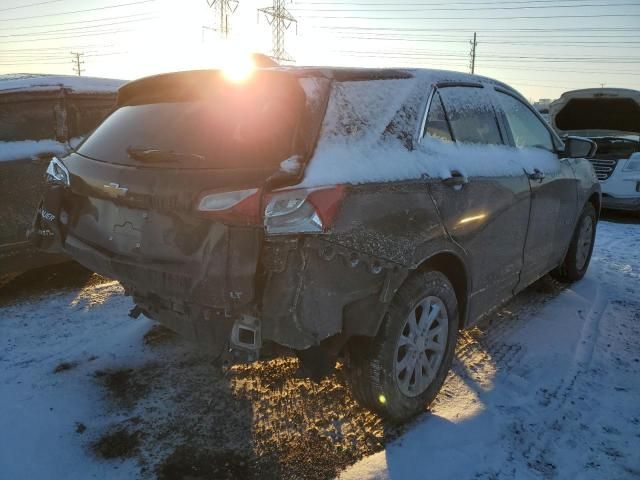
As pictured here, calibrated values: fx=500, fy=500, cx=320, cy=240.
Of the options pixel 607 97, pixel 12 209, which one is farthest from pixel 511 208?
pixel 607 97

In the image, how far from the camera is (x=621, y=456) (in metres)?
2.44

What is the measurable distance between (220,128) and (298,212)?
0.61 m

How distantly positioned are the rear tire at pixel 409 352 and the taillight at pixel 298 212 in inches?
27.0

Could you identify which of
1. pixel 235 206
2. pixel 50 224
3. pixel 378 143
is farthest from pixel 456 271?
pixel 50 224

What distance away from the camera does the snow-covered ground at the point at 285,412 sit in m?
2.34

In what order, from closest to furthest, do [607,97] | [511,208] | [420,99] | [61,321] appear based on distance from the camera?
[420,99] < [511,208] < [61,321] < [607,97]

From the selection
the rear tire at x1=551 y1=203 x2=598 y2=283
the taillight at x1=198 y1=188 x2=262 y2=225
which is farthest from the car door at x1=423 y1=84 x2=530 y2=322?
the rear tire at x1=551 y1=203 x2=598 y2=283

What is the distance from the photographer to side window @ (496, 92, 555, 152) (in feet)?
11.8

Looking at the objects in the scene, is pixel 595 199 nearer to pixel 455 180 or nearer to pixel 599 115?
pixel 455 180

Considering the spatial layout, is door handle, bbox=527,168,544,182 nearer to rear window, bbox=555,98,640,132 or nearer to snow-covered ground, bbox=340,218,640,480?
snow-covered ground, bbox=340,218,640,480

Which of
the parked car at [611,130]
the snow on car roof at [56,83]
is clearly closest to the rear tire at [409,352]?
the snow on car roof at [56,83]

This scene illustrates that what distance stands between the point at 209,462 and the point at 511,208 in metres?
2.35

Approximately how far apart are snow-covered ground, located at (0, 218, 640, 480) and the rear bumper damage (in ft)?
2.01

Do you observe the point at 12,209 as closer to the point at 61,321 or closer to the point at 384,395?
the point at 61,321
